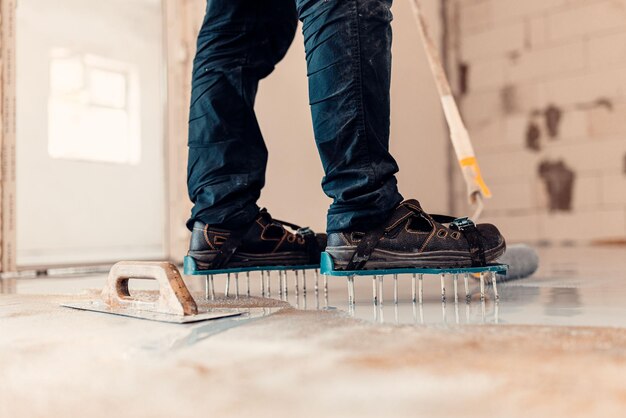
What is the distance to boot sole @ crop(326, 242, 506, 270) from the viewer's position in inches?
39.0

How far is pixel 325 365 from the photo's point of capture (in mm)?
556

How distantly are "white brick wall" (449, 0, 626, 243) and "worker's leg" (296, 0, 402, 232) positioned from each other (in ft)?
10.7

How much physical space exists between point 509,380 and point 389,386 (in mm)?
97

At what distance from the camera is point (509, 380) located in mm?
490

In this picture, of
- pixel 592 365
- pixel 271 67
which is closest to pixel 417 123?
pixel 271 67

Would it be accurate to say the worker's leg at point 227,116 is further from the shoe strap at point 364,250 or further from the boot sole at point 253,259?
the shoe strap at point 364,250

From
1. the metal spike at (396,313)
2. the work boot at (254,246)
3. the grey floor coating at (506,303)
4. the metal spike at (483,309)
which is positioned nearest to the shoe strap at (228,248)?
the work boot at (254,246)

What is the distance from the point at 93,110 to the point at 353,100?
2.82 metres

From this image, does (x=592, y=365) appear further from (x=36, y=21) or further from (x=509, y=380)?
(x=36, y=21)

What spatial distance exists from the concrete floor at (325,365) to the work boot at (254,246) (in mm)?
301

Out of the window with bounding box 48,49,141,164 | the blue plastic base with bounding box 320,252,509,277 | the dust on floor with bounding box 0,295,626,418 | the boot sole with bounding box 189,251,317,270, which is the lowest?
the dust on floor with bounding box 0,295,626,418

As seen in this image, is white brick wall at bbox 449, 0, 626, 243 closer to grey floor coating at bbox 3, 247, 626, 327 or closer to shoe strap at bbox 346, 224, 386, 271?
grey floor coating at bbox 3, 247, 626, 327

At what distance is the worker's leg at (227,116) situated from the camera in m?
1.20

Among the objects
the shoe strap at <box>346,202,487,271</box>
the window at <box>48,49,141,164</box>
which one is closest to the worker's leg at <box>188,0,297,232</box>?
the shoe strap at <box>346,202,487,271</box>
